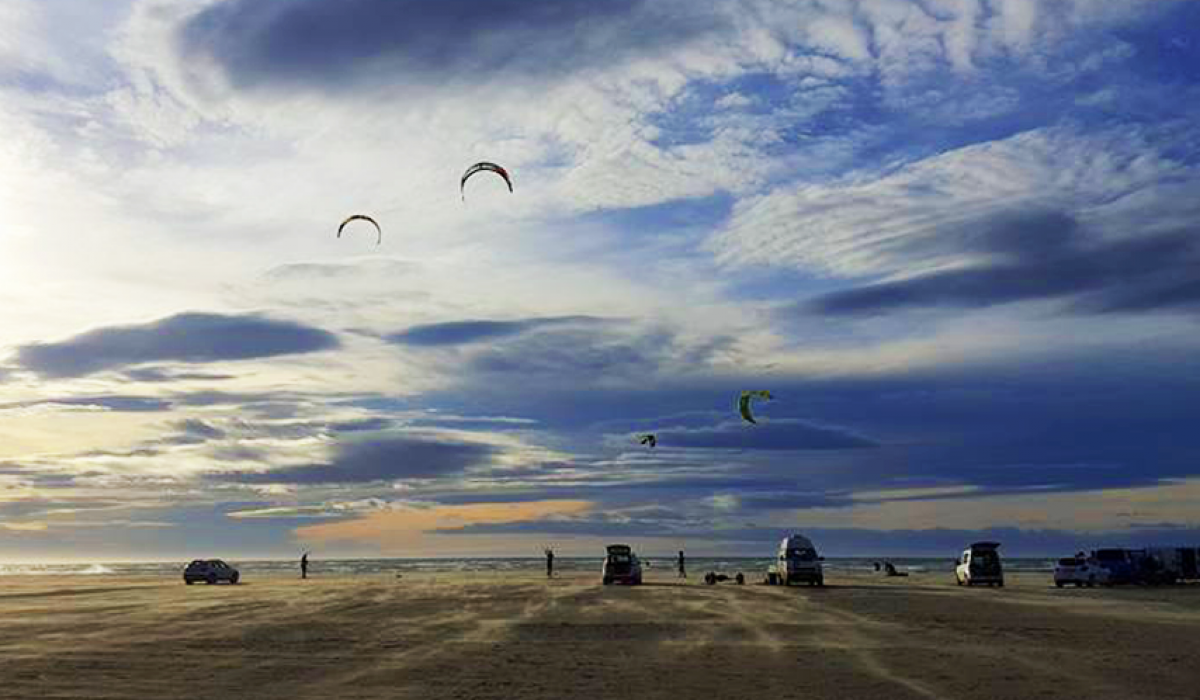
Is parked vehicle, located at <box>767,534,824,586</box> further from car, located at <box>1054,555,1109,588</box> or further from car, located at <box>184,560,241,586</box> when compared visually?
car, located at <box>184,560,241,586</box>

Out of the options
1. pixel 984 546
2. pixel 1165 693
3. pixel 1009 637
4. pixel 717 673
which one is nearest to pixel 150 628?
pixel 717 673

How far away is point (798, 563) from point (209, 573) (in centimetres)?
4318

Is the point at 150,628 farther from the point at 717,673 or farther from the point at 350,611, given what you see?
the point at 717,673

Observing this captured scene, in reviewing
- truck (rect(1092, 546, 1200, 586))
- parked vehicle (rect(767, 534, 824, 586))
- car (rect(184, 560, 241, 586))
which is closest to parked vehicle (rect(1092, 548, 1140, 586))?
truck (rect(1092, 546, 1200, 586))

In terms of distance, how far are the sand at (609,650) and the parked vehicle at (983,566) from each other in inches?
733

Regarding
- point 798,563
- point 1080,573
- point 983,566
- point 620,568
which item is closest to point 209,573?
point 620,568

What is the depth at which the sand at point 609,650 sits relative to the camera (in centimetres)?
1977

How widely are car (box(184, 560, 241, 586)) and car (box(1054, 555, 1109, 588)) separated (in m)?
55.3

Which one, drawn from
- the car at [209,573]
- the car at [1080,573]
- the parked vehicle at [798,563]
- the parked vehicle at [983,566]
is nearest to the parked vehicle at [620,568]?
the parked vehicle at [798,563]

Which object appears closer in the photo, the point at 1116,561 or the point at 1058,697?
the point at 1058,697

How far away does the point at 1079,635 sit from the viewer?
3075 cm

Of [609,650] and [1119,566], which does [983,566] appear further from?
[609,650]

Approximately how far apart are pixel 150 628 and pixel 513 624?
10.5 metres

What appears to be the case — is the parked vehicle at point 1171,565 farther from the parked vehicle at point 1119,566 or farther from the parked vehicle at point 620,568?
the parked vehicle at point 620,568
